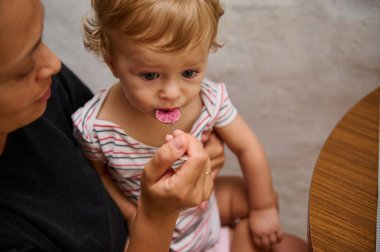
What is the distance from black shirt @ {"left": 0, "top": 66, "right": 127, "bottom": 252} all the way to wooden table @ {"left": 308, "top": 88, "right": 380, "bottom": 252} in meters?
0.41

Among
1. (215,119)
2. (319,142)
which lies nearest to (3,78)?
(215,119)

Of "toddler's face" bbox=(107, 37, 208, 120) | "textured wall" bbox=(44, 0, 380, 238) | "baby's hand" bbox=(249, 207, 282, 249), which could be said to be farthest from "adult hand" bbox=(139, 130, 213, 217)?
"textured wall" bbox=(44, 0, 380, 238)

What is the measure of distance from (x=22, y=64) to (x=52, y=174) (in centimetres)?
28

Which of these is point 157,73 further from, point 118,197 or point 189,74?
point 118,197

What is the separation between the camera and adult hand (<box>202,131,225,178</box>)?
1.03 metres

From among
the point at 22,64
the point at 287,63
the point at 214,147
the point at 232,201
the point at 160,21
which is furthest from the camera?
the point at 287,63

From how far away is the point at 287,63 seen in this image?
4.60 feet

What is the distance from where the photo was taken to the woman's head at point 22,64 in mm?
617

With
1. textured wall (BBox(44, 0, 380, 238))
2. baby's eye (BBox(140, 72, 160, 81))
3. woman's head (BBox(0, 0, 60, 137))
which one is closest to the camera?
woman's head (BBox(0, 0, 60, 137))

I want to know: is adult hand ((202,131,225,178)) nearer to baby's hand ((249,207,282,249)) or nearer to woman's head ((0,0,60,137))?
baby's hand ((249,207,282,249))

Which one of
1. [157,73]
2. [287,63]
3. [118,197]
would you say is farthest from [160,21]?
[287,63]

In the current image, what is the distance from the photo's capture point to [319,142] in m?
1.56

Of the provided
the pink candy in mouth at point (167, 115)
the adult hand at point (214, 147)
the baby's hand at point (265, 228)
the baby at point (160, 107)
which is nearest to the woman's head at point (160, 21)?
the baby at point (160, 107)

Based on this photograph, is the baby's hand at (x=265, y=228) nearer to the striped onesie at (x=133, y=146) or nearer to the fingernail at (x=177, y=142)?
the striped onesie at (x=133, y=146)
